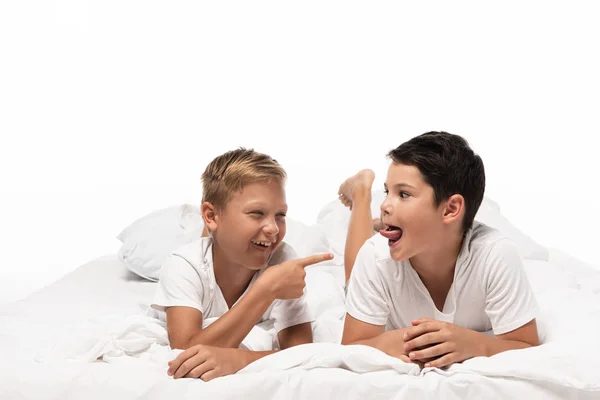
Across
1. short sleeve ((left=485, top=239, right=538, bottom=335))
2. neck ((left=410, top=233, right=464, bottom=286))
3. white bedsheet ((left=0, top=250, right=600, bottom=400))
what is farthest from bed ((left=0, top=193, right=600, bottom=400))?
neck ((left=410, top=233, right=464, bottom=286))

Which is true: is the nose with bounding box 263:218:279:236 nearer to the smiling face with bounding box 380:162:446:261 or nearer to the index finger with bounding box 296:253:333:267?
the index finger with bounding box 296:253:333:267

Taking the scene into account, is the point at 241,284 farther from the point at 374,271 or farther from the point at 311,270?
the point at 311,270

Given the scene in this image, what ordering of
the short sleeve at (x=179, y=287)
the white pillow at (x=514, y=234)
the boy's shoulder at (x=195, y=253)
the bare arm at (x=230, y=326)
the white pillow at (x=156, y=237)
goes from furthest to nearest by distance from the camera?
the white pillow at (x=514, y=234), the white pillow at (x=156, y=237), the boy's shoulder at (x=195, y=253), the short sleeve at (x=179, y=287), the bare arm at (x=230, y=326)

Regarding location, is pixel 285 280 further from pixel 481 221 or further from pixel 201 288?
pixel 481 221

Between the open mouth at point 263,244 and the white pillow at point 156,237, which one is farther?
the white pillow at point 156,237

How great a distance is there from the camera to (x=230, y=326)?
2.14 m

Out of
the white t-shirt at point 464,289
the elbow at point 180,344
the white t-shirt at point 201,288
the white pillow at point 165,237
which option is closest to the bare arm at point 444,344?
the white t-shirt at point 464,289

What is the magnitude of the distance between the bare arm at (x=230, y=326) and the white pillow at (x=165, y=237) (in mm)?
1072

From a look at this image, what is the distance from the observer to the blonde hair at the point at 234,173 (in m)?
2.34

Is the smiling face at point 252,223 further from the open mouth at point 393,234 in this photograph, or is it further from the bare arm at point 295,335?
the open mouth at point 393,234

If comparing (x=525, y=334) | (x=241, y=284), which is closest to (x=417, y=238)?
(x=525, y=334)

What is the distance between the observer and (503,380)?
190cm

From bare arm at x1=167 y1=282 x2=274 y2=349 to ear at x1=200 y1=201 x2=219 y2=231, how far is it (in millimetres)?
298

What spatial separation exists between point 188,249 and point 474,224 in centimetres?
85
